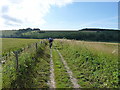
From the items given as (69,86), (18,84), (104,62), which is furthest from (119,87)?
(18,84)

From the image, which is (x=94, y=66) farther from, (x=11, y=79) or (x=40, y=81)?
(x=11, y=79)

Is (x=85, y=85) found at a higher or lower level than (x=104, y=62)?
lower

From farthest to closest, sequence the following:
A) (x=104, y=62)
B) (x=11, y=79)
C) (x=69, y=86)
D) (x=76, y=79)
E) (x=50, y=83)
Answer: (x=104, y=62)
(x=76, y=79)
(x=50, y=83)
(x=69, y=86)
(x=11, y=79)

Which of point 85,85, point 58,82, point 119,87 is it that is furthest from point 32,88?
point 119,87

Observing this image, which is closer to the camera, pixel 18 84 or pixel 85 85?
pixel 18 84

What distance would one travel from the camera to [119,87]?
6.12m

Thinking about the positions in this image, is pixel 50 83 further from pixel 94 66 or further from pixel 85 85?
pixel 94 66

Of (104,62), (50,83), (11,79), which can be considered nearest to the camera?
(11,79)

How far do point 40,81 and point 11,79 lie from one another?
1673 mm

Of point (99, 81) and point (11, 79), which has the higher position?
point (11, 79)

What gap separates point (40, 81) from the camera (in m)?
7.25

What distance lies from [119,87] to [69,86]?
7.11 feet

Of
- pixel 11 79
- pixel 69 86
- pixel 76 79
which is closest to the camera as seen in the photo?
pixel 11 79

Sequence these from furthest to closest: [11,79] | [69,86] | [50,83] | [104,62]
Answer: [104,62] < [50,83] < [69,86] < [11,79]
